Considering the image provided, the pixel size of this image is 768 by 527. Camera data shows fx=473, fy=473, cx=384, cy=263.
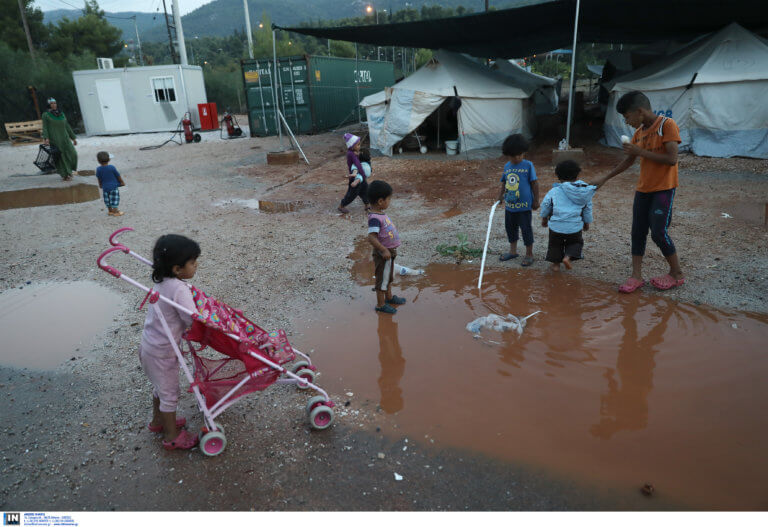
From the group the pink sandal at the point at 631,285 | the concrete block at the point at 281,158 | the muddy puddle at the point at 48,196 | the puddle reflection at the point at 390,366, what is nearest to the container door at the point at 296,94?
the concrete block at the point at 281,158

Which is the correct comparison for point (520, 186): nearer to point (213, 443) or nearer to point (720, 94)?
point (213, 443)

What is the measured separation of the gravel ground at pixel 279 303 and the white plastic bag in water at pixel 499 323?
1.31 m

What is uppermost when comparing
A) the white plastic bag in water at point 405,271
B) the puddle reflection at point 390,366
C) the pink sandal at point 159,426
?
the pink sandal at point 159,426

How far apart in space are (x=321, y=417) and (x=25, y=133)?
28.3 metres

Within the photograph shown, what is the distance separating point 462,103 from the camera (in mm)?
13359

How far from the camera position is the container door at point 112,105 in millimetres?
24938

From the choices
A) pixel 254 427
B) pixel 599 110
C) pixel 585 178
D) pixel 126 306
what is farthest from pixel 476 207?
pixel 599 110

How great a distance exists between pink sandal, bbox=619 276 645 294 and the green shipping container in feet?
52.1

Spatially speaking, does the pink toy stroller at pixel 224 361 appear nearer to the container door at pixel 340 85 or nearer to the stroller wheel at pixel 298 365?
the stroller wheel at pixel 298 365

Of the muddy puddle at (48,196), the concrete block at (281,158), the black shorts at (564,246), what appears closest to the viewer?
the black shorts at (564,246)

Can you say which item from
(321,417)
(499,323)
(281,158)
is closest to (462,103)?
(281,158)

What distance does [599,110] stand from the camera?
20.1 meters

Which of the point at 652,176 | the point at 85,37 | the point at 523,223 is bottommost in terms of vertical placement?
the point at 523,223

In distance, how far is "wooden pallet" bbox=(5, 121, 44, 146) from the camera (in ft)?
73.6
